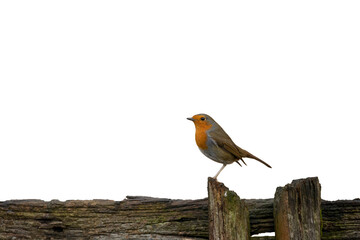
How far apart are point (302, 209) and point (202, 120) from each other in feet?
5.01

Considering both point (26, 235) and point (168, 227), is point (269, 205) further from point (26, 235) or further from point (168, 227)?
point (26, 235)

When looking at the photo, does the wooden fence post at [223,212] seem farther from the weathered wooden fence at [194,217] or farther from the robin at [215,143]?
the robin at [215,143]

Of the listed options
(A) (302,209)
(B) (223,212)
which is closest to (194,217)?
(B) (223,212)

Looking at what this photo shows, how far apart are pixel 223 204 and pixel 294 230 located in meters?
0.67

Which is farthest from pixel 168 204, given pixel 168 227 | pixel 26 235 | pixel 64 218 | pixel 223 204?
pixel 26 235

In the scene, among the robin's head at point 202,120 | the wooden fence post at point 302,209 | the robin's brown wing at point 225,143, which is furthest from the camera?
the robin's head at point 202,120

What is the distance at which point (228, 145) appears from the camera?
21.4ft

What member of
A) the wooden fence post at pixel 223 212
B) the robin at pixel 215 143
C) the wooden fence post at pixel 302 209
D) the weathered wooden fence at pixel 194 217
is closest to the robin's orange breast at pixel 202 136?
the robin at pixel 215 143

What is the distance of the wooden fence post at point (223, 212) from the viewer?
571 cm

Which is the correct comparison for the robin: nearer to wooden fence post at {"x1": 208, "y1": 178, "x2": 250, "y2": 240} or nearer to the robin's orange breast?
the robin's orange breast

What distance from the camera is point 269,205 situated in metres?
5.96

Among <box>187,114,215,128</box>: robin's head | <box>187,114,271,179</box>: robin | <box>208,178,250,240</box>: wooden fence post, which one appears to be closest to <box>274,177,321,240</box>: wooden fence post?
<box>208,178,250,240</box>: wooden fence post

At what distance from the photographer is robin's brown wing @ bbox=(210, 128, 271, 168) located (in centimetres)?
649

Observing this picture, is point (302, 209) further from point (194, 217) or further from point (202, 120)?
point (202, 120)
